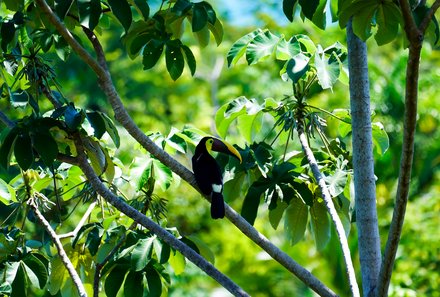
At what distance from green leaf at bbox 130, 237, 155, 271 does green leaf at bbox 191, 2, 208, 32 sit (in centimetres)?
85

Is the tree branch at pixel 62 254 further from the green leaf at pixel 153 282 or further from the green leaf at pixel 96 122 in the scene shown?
the green leaf at pixel 96 122

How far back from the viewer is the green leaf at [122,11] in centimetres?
295

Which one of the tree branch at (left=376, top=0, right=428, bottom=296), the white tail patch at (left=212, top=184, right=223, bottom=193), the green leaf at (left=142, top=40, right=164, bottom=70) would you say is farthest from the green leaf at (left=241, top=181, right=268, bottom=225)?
the tree branch at (left=376, top=0, right=428, bottom=296)

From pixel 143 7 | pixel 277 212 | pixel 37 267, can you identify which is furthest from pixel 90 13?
pixel 277 212

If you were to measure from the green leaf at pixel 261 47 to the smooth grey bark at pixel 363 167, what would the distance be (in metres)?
0.36

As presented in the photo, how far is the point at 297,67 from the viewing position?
3.20 metres

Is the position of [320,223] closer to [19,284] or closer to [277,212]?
[277,212]

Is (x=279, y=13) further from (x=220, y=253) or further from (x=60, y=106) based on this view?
(x=60, y=106)

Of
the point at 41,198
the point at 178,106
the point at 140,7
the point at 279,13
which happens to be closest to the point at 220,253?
the point at 178,106

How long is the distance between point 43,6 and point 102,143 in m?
0.95

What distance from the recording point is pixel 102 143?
3.78m

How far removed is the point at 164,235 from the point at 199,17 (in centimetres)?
80

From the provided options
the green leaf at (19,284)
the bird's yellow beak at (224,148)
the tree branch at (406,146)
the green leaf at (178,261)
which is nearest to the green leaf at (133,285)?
the green leaf at (178,261)

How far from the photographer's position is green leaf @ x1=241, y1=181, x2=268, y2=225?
348cm
